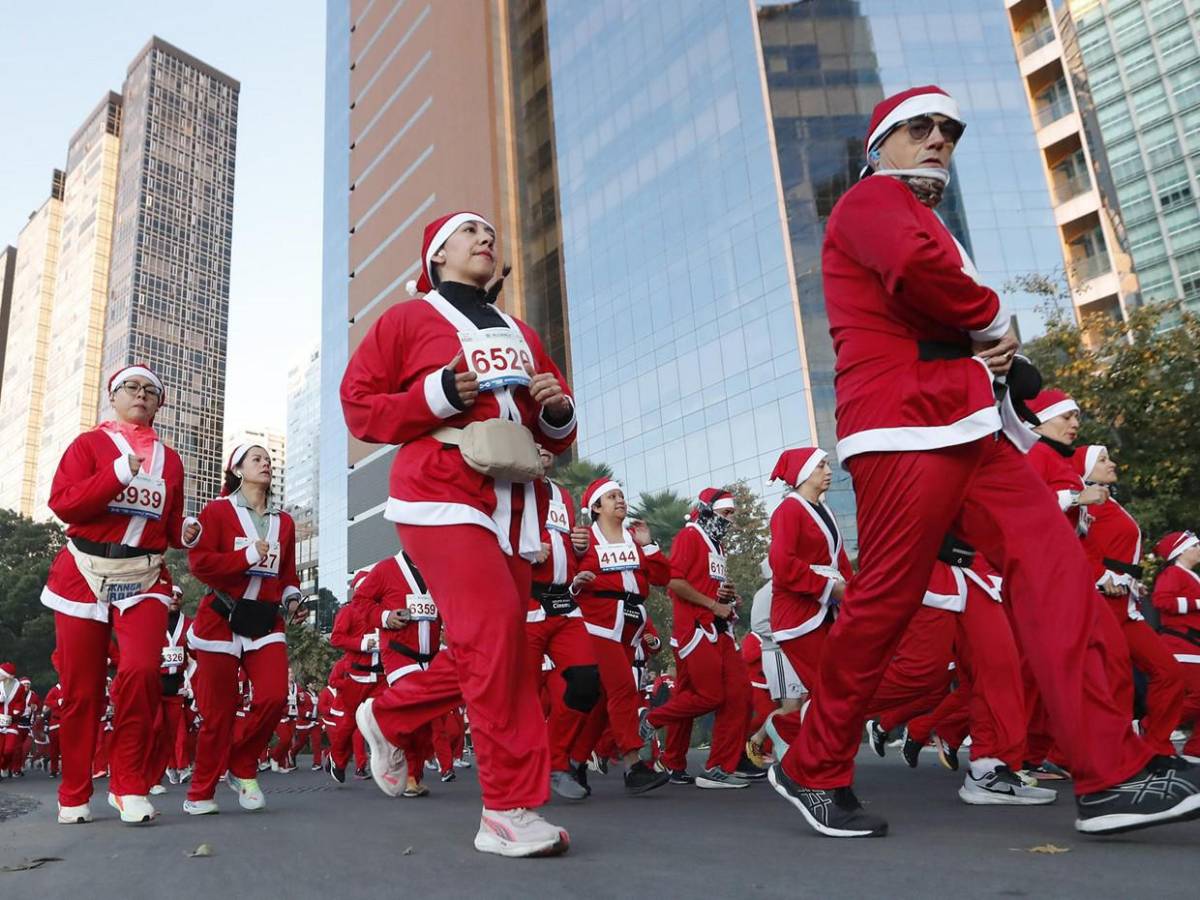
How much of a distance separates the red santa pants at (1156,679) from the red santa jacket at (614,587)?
3.22m

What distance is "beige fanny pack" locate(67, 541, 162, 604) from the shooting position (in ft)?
16.9

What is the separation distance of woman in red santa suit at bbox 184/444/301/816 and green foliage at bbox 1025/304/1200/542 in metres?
13.9

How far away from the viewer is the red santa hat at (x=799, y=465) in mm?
6531

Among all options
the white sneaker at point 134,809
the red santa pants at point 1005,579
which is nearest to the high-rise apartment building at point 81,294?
the white sneaker at point 134,809

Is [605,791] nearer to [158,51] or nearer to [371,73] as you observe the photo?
[371,73]

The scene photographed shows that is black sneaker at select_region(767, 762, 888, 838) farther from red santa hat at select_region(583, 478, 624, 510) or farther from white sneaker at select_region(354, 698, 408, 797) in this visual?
red santa hat at select_region(583, 478, 624, 510)

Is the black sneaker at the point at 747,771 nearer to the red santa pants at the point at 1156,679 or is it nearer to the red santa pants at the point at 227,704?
the red santa pants at the point at 1156,679

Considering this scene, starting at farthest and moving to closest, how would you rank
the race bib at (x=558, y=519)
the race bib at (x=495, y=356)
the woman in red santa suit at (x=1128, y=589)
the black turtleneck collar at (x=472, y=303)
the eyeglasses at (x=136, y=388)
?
the race bib at (x=558, y=519) → the woman in red santa suit at (x=1128, y=589) → the eyeglasses at (x=136, y=388) → the black turtleneck collar at (x=472, y=303) → the race bib at (x=495, y=356)

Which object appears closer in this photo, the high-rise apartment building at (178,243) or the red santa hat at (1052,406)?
the red santa hat at (1052,406)

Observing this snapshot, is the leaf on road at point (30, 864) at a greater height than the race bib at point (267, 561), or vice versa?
the race bib at point (267, 561)

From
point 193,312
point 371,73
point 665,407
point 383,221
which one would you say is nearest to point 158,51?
point 193,312

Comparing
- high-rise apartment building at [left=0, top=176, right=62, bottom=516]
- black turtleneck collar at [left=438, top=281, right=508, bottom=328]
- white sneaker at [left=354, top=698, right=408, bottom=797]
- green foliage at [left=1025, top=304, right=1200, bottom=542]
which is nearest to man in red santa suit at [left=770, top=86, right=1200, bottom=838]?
black turtleneck collar at [left=438, top=281, right=508, bottom=328]

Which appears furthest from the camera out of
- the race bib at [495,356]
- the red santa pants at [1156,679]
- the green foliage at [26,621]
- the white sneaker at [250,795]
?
the green foliage at [26,621]

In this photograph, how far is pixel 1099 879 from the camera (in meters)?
2.37
